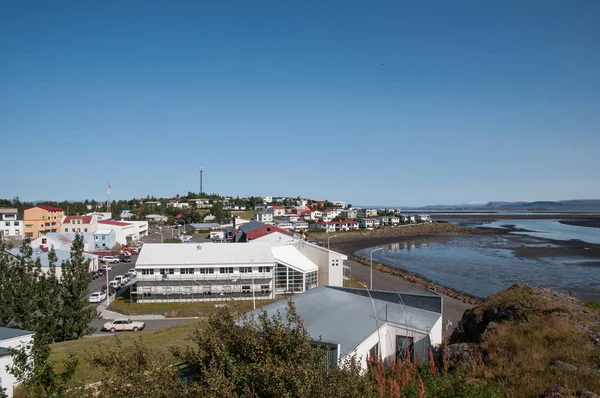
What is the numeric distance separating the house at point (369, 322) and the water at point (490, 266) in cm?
2179

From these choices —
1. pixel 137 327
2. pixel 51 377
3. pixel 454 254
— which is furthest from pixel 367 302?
pixel 454 254

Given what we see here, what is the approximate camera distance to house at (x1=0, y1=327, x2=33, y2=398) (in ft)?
38.7

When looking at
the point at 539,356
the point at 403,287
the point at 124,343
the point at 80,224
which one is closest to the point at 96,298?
the point at 124,343

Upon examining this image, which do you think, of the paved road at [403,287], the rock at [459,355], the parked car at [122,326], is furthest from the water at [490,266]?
the parked car at [122,326]

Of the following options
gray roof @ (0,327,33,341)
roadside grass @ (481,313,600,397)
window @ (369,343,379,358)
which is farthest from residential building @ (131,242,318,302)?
roadside grass @ (481,313,600,397)

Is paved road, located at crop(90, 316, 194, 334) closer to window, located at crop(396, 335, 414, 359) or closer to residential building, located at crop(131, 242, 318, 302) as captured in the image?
residential building, located at crop(131, 242, 318, 302)

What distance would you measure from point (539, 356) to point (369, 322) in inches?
195

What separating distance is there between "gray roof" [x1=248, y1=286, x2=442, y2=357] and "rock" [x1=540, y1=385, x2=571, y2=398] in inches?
175

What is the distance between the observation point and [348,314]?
14.1m

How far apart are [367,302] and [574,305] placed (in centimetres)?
715

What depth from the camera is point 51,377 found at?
7078 mm

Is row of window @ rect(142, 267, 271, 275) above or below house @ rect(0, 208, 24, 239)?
below

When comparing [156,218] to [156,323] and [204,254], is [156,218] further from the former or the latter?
[156,323]

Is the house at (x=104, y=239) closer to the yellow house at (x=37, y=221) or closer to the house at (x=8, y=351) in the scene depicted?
the yellow house at (x=37, y=221)
